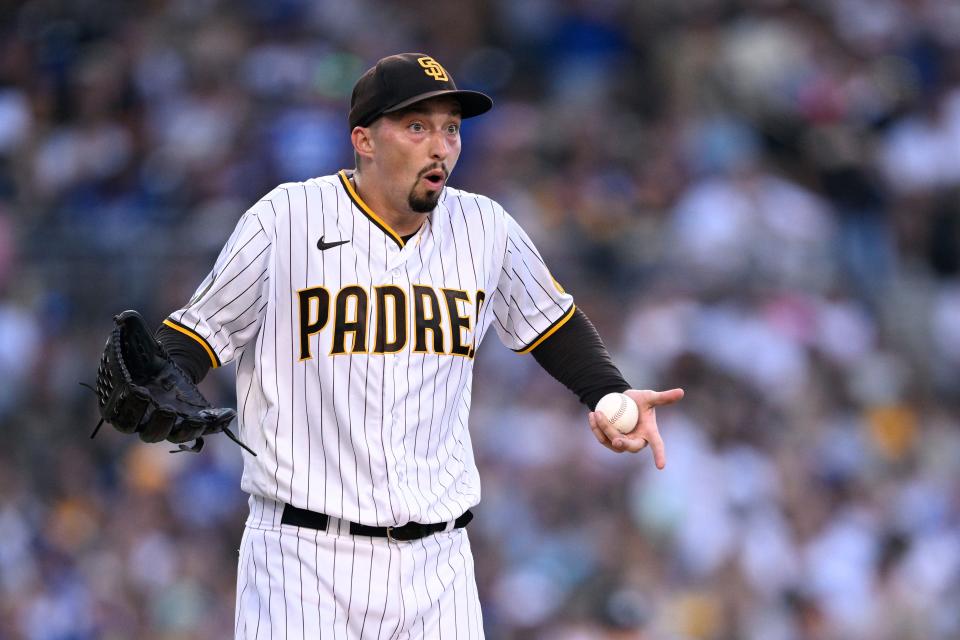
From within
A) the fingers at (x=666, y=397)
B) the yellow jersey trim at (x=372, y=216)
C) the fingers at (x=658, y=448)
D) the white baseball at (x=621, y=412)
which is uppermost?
the yellow jersey trim at (x=372, y=216)

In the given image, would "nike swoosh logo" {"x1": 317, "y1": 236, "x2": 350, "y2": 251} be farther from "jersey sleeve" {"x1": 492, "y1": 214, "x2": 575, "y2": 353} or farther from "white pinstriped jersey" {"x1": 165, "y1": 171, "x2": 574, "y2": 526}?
"jersey sleeve" {"x1": 492, "y1": 214, "x2": 575, "y2": 353}

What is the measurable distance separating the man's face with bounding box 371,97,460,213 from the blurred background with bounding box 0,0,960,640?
12.1ft

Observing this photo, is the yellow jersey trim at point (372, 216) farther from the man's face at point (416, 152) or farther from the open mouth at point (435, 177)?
the open mouth at point (435, 177)

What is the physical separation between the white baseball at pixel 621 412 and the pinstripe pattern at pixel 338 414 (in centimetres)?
39

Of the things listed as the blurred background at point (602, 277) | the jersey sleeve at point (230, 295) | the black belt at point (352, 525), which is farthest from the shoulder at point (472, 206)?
the blurred background at point (602, 277)

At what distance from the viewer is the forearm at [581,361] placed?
4.18 m

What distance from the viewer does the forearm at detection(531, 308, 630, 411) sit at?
165 inches

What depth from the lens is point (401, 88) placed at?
3941 mm

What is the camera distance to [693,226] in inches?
364

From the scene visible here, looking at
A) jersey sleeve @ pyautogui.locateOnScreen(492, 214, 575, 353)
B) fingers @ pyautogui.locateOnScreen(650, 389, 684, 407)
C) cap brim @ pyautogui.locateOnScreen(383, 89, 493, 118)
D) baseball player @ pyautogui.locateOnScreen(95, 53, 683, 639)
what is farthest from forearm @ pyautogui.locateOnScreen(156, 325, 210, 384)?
fingers @ pyautogui.locateOnScreen(650, 389, 684, 407)

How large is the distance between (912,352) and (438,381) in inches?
230

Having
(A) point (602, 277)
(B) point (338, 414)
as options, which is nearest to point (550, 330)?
(B) point (338, 414)

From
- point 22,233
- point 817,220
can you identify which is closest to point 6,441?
point 22,233

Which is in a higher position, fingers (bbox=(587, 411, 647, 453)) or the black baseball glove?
the black baseball glove
